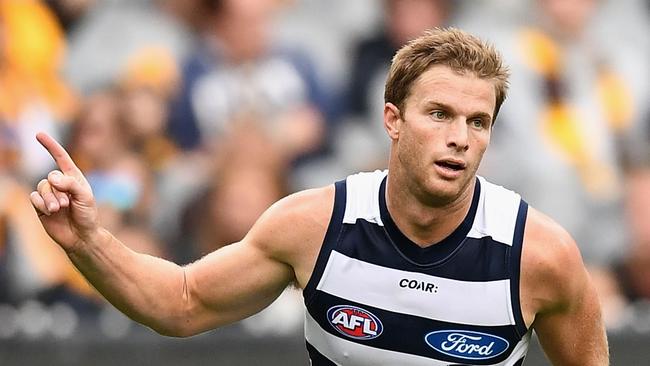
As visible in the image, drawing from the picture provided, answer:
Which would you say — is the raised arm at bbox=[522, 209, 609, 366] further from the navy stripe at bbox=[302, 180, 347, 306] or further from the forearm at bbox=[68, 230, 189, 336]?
the forearm at bbox=[68, 230, 189, 336]

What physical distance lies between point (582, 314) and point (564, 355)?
0.20m

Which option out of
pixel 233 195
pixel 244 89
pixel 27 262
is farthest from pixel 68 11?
pixel 27 262

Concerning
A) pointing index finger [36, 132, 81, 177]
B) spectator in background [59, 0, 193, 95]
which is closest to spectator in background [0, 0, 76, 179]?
spectator in background [59, 0, 193, 95]

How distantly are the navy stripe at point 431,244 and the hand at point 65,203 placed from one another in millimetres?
1062

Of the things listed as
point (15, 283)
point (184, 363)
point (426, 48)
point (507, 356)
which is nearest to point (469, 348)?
point (507, 356)

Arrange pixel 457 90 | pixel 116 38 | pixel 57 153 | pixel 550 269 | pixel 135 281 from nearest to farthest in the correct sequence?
pixel 57 153 → pixel 457 90 → pixel 550 269 → pixel 135 281 → pixel 116 38

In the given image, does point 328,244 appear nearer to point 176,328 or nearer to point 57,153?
point 176,328

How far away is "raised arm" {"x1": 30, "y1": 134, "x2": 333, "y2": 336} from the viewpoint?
4711mm

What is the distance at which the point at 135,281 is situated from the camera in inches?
190

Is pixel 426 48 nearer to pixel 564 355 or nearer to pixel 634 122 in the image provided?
pixel 564 355

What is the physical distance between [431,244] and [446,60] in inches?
26.5

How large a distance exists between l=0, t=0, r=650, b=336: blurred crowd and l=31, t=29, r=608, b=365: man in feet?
12.9

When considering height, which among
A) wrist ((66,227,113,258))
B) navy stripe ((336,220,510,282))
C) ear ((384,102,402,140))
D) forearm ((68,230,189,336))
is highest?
ear ((384,102,402,140))

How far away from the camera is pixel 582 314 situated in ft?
15.9
